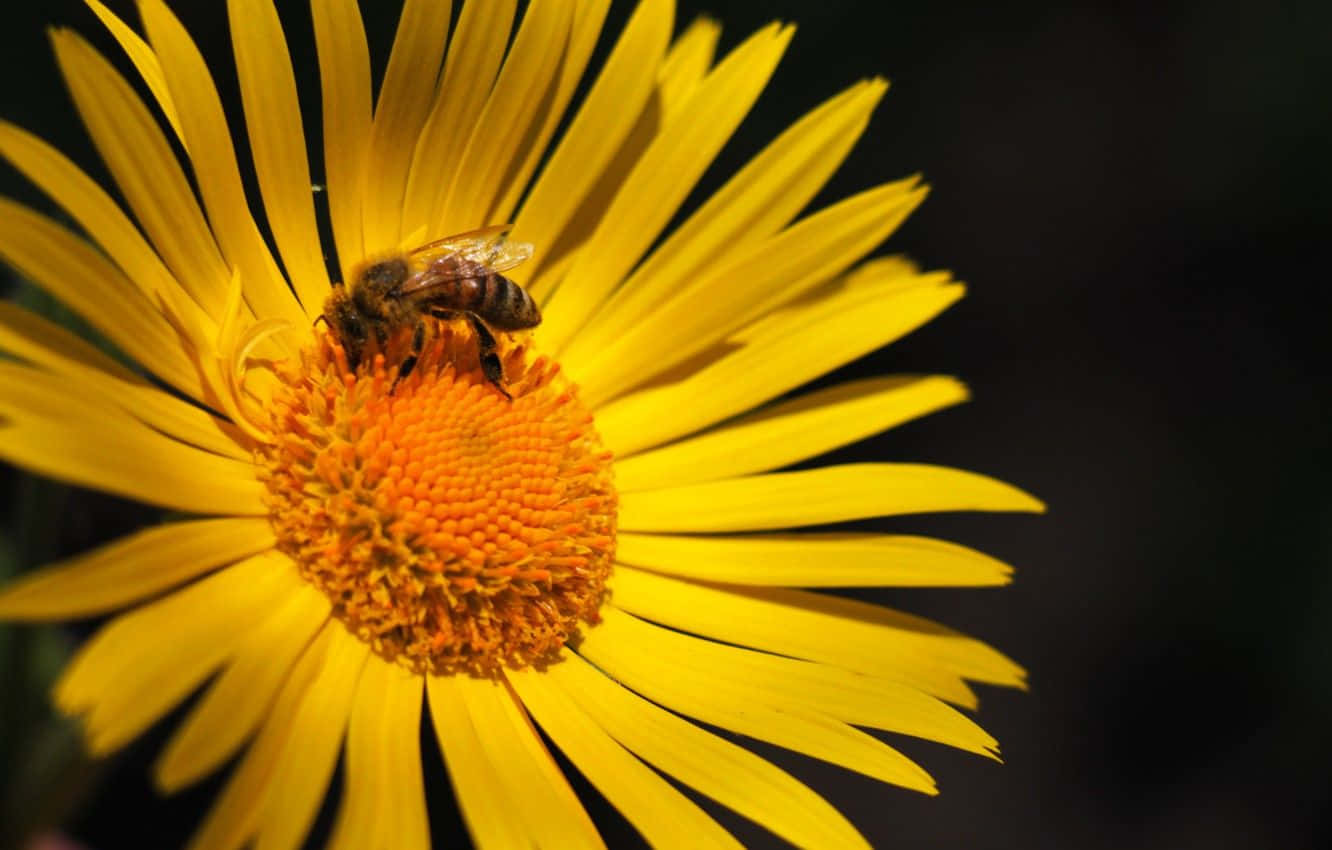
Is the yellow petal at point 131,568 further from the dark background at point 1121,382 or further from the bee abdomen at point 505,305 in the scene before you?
the dark background at point 1121,382

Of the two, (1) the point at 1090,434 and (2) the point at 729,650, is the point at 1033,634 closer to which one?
(1) the point at 1090,434

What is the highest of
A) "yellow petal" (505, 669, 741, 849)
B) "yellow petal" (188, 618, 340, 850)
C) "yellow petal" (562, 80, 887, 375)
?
"yellow petal" (562, 80, 887, 375)

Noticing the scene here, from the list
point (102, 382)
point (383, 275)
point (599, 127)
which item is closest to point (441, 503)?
point (383, 275)

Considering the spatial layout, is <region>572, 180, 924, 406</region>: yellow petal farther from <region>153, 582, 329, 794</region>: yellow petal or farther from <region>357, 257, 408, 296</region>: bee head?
<region>153, 582, 329, 794</region>: yellow petal

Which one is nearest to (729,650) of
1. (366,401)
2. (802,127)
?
(366,401)

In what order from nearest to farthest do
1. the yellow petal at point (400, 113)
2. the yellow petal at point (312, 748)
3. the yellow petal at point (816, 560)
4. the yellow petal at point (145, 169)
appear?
the yellow petal at point (312, 748) < the yellow petal at point (145, 169) < the yellow petal at point (400, 113) < the yellow petal at point (816, 560)

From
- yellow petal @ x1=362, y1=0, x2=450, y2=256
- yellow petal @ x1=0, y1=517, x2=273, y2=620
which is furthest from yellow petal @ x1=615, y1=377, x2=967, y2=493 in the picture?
yellow petal @ x1=0, y1=517, x2=273, y2=620

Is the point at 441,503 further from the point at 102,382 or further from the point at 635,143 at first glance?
the point at 635,143

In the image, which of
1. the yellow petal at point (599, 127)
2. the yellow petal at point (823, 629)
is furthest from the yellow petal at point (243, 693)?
the yellow petal at point (599, 127)
